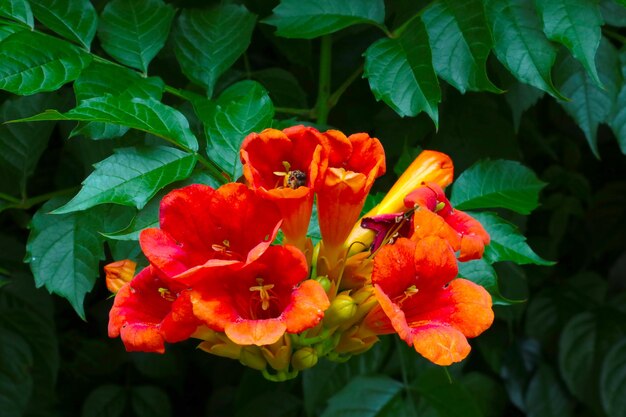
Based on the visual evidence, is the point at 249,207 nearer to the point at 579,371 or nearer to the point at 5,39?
the point at 5,39

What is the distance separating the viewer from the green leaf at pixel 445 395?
2.08 metres

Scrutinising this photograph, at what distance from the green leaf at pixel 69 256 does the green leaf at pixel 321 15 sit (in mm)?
570

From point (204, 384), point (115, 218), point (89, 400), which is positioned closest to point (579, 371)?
point (204, 384)

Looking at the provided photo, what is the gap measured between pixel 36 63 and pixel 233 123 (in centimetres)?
38

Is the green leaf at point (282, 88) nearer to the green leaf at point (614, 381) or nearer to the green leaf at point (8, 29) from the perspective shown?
the green leaf at point (8, 29)

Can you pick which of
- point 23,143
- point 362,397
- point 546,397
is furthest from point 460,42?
point 546,397

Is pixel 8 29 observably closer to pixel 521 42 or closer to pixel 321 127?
pixel 321 127

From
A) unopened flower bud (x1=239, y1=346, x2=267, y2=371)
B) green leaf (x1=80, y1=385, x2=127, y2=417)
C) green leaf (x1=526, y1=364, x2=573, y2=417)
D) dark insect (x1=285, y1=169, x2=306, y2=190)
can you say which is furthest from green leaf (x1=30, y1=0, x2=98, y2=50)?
green leaf (x1=526, y1=364, x2=573, y2=417)

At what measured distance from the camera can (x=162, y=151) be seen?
53.5 inches

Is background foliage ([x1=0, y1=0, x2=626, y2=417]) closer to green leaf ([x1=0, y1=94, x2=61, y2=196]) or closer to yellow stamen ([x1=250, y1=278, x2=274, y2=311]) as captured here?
green leaf ([x1=0, y1=94, x2=61, y2=196])

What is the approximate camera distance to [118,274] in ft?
4.23

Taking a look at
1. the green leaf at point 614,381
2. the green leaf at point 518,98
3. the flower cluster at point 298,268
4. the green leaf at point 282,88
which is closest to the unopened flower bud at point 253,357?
the flower cluster at point 298,268

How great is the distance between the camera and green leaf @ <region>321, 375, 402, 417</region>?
85.1 inches

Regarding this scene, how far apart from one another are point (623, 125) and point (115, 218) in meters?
1.17
